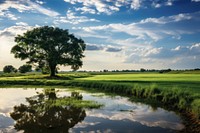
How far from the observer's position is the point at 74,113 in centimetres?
2184

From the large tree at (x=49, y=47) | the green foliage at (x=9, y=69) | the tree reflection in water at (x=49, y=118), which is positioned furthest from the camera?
the green foliage at (x=9, y=69)

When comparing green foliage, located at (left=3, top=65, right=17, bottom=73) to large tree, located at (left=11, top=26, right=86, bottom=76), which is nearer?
large tree, located at (left=11, top=26, right=86, bottom=76)

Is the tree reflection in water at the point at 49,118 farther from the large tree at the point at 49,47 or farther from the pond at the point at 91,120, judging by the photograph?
the large tree at the point at 49,47

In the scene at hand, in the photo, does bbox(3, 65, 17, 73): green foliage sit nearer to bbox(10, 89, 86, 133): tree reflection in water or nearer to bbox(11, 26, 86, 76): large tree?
bbox(11, 26, 86, 76): large tree

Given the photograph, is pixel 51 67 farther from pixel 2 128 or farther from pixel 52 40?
pixel 2 128

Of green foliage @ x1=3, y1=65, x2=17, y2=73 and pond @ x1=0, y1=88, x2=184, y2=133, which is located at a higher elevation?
green foliage @ x1=3, y1=65, x2=17, y2=73

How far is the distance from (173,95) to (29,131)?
14.6 meters

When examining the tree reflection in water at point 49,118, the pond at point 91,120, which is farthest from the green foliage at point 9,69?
the pond at point 91,120

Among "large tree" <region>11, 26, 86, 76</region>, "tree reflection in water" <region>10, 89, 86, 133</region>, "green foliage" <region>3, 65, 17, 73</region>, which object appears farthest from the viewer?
"green foliage" <region>3, 65, 17, 73</region>

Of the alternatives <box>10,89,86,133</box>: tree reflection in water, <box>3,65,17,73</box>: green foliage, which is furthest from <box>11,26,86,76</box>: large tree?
<box>3,65,17,73</box>: green foliage

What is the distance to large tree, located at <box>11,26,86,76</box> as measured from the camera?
80.8 meters

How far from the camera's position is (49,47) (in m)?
80.2

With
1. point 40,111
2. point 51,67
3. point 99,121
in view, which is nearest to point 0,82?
point 51,67

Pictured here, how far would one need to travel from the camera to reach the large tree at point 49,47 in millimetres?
80812
